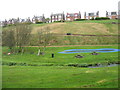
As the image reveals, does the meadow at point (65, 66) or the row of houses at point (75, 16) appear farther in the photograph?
the row of houses at point (75, 16)

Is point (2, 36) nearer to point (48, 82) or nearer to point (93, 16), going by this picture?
point (48, 82)

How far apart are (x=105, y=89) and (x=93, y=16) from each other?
465 ft

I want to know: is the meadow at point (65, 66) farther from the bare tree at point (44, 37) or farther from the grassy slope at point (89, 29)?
the bare tree at point (44, 37)

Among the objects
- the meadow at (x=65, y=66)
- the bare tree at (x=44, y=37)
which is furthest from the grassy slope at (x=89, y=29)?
the bare tree at (x=44, y=37)

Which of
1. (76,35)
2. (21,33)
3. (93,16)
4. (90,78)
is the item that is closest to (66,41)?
(76,35)

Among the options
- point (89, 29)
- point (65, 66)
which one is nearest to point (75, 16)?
point (89, 29)

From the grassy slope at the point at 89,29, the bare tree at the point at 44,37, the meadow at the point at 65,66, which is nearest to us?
the meadow at the point at 65,66

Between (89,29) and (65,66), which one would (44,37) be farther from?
(65,66)

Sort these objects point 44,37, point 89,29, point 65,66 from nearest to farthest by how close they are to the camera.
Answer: point 65,66 → point 44,37 → point 89,29

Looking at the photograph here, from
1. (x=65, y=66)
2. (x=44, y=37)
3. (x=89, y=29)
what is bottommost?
(x=65, y=66)

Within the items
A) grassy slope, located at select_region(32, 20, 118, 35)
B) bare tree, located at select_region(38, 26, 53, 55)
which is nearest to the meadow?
grassy slope, located at select_region(32, 20, 118, 35)

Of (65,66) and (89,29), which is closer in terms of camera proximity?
(65,66)

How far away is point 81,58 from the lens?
5000 cm

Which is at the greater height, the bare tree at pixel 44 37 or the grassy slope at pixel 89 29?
the grassy slope at pixel 89 29
